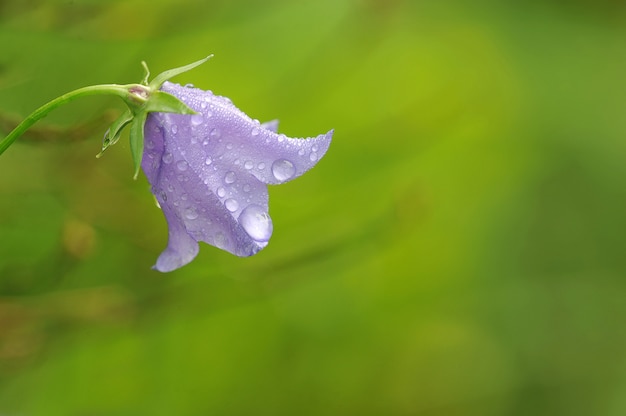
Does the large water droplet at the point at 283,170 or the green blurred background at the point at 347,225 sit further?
the green blurred background at the point at 347,225

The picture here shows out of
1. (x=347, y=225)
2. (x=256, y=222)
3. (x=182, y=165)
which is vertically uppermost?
(x=347, y=225)

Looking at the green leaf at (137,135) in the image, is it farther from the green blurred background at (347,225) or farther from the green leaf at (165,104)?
the green blurred background at (347,225)

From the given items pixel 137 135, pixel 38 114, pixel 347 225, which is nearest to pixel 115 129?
pixel 137 135

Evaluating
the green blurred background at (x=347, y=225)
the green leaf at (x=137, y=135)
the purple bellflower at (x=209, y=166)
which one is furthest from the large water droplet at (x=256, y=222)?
the green blurred background at (x=347, y=225)

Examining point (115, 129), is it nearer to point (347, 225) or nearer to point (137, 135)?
point (137, 135)

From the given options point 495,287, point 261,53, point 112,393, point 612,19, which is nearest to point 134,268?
point 112,393
